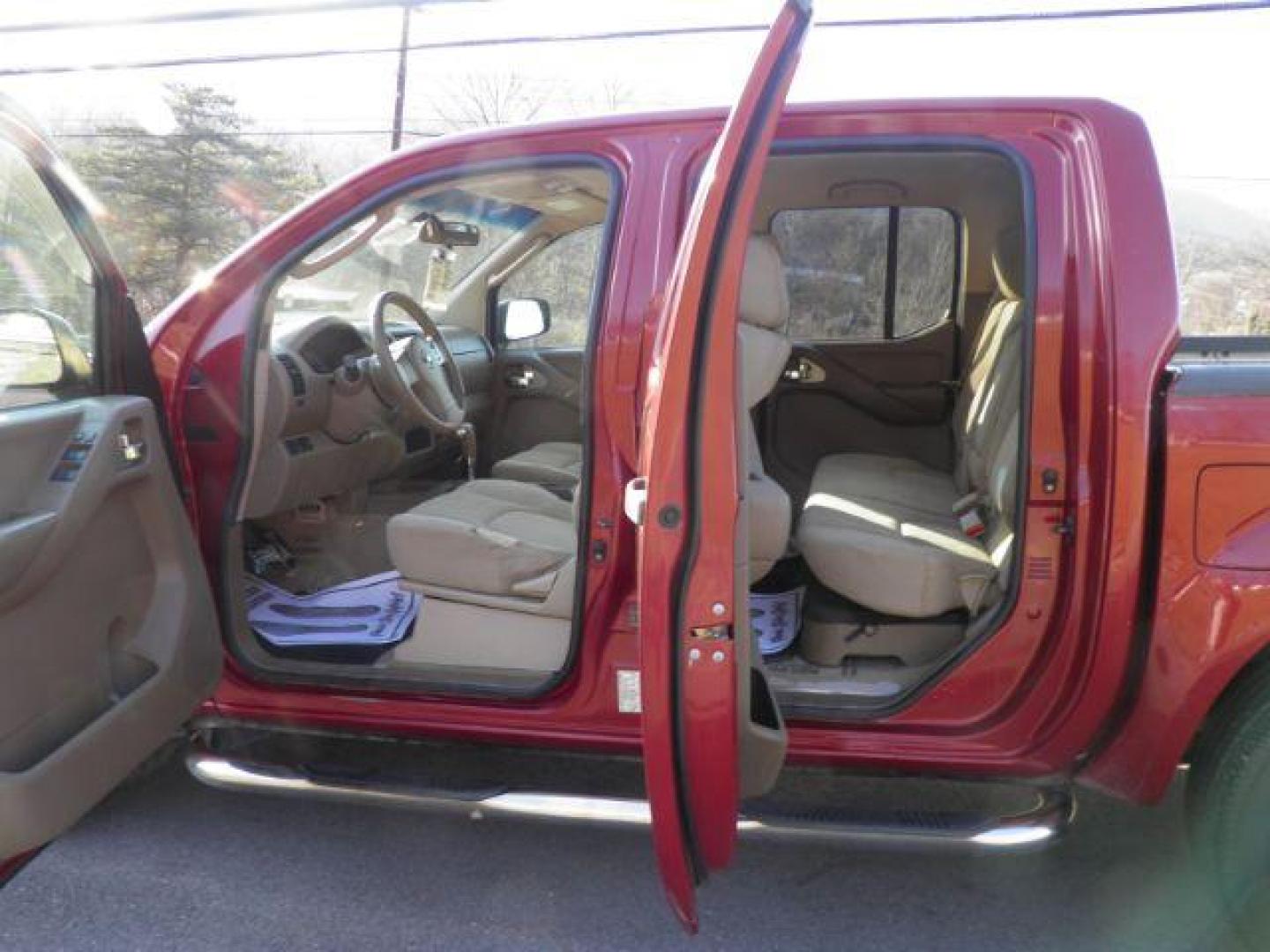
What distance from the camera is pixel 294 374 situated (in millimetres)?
3164

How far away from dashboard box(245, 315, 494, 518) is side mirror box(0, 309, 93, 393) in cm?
49

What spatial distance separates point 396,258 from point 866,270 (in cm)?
170

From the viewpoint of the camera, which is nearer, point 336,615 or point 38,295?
point 38,295

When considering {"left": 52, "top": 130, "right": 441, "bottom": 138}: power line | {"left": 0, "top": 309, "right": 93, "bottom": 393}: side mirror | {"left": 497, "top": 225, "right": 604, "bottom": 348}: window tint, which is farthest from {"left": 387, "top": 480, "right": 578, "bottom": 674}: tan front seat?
{"left": 52, "top": 130, "right": 441, "bottom": 138}: power line

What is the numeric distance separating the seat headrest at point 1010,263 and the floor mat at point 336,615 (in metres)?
1.94

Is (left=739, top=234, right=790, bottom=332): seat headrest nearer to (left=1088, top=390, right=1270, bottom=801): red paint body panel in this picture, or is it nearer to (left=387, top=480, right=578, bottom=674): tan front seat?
(left=387, top=480, right=578, bottom=674): tan front seat

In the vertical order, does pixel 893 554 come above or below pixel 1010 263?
below

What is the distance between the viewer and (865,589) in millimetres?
2504

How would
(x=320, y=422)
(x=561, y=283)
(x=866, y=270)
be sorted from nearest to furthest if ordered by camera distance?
(x=320, y=422), (x=866, y=270), (x=561, y=283)

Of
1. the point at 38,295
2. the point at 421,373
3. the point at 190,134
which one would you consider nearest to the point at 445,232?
the point at 421,373

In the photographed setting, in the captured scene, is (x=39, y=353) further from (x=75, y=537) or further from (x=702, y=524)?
(x=702, y=524)

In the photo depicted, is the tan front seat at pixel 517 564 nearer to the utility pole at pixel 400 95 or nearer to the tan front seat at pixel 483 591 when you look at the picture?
the tan front seat at pixel 483 591

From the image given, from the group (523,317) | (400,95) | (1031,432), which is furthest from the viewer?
(400,95)

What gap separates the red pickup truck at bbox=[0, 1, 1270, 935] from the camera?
5.79 ft
